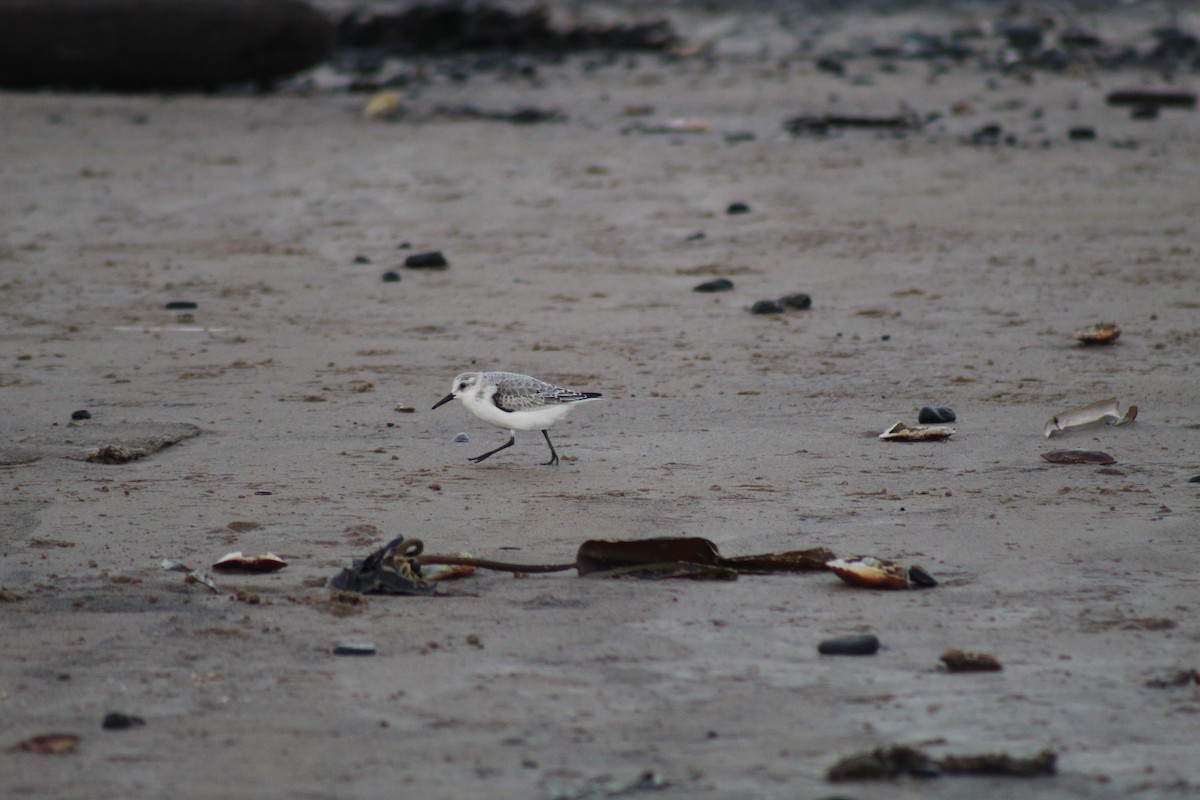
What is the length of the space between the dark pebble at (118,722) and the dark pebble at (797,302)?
568 centimetres

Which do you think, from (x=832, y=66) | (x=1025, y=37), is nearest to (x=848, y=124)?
(x=832, y=66)

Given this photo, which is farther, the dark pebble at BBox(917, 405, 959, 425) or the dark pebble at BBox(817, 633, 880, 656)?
the dark pebble at BBox(917, 405, 959, 425)

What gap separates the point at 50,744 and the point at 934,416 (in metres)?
4.12

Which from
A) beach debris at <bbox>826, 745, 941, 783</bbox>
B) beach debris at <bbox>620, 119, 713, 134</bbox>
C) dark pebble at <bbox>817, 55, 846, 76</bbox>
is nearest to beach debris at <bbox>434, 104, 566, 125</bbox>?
beach debris at <bbox>620, 119, 713, 134</bbox>

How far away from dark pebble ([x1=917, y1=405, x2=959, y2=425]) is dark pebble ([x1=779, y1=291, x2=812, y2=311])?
2254 millimetres

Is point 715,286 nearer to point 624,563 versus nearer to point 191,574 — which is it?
point 624,563

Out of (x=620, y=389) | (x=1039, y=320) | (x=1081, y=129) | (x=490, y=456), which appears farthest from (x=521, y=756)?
(x=1081, y=129)

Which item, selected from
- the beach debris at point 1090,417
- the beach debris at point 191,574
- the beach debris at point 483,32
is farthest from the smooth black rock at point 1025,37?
the beach debris at point 191,574

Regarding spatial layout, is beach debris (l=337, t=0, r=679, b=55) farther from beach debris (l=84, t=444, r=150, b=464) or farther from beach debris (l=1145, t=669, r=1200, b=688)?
beach debris (l=1145, t=669, r=1200, b=688)

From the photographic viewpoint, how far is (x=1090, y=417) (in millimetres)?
6246

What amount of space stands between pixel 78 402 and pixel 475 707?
392cm

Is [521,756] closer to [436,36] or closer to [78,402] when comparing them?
[78,402]

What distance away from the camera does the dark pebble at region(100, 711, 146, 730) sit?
140 inches

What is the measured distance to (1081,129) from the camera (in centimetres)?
1427
